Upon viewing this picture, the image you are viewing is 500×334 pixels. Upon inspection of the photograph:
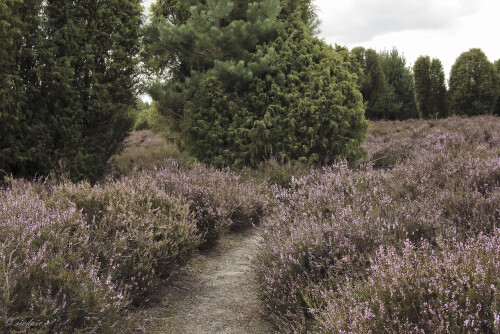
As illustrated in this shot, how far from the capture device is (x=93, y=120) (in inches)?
245

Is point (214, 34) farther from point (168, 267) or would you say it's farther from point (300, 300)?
point (300, 300)

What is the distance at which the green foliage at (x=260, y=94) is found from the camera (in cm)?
→ 664

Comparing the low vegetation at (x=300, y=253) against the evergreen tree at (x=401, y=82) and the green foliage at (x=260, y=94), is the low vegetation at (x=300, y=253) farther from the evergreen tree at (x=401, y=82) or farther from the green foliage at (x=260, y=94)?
the evergreen tree at (x=401, y=82)

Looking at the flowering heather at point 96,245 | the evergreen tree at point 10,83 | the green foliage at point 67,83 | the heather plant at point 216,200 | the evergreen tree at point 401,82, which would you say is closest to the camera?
the flowering heather at point 96,245

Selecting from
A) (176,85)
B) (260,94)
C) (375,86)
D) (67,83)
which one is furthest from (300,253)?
(375,86)

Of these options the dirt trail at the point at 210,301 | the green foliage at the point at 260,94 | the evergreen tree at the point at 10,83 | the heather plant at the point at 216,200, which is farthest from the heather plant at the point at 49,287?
the green foliage at the point at 260,94

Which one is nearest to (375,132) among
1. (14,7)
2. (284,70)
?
(284,70)

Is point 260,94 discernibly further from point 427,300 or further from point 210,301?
point 427,300

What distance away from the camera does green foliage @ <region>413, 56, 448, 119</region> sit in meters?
22.7

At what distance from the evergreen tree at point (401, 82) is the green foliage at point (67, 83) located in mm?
24759

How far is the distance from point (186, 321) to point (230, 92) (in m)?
5.01

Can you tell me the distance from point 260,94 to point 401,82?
24.4 metres

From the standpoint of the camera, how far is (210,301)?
3.03 metres

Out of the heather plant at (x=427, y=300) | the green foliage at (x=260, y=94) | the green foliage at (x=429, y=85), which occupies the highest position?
the green foliage at (x=429, y=85)
